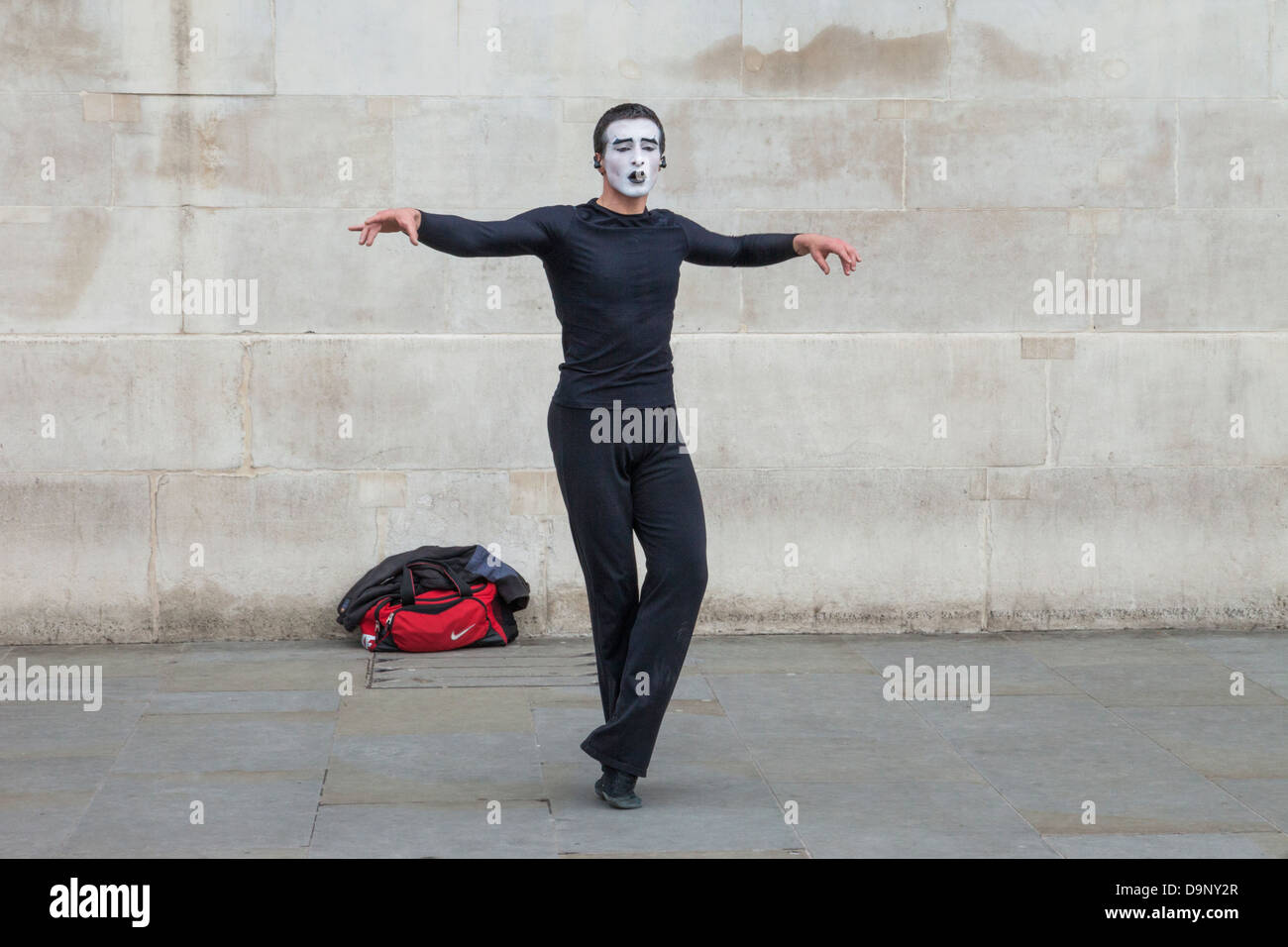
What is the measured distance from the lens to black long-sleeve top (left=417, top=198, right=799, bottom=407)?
4.82 m

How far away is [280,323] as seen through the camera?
24.2 ft

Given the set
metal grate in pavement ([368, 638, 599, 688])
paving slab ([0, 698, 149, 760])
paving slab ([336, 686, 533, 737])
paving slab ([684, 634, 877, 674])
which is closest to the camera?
paving slab ([0, 698, 149, 760])

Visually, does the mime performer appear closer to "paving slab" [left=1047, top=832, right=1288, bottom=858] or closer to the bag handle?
"paving slab" [left=1047, top=832, right=1288, bottom=858]

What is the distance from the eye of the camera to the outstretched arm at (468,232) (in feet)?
14.8

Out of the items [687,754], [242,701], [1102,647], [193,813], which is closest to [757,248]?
[687,754]

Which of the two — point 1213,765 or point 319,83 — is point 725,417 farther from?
point 1213,765

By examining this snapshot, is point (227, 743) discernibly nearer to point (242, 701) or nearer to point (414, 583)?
point (242, 701)

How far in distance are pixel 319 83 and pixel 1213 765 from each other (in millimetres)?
4801

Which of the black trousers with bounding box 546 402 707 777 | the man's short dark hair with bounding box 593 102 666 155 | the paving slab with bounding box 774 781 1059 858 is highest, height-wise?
the man's short dark hair with bounding box 593 102 666 155

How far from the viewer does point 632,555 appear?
4945 mm

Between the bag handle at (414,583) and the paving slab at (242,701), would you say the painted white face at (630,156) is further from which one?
the bag handle at (414,583)

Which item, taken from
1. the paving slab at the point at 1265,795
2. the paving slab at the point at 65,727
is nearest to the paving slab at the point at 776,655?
the paving slab at the point at 1265,795

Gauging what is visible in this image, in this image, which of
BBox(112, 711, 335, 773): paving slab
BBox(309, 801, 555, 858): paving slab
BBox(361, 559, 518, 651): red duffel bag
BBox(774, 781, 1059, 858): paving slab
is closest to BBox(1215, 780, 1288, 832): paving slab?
BBox(774, 781, 1059, 858): paving slab

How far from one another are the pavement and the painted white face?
74.4 inches
